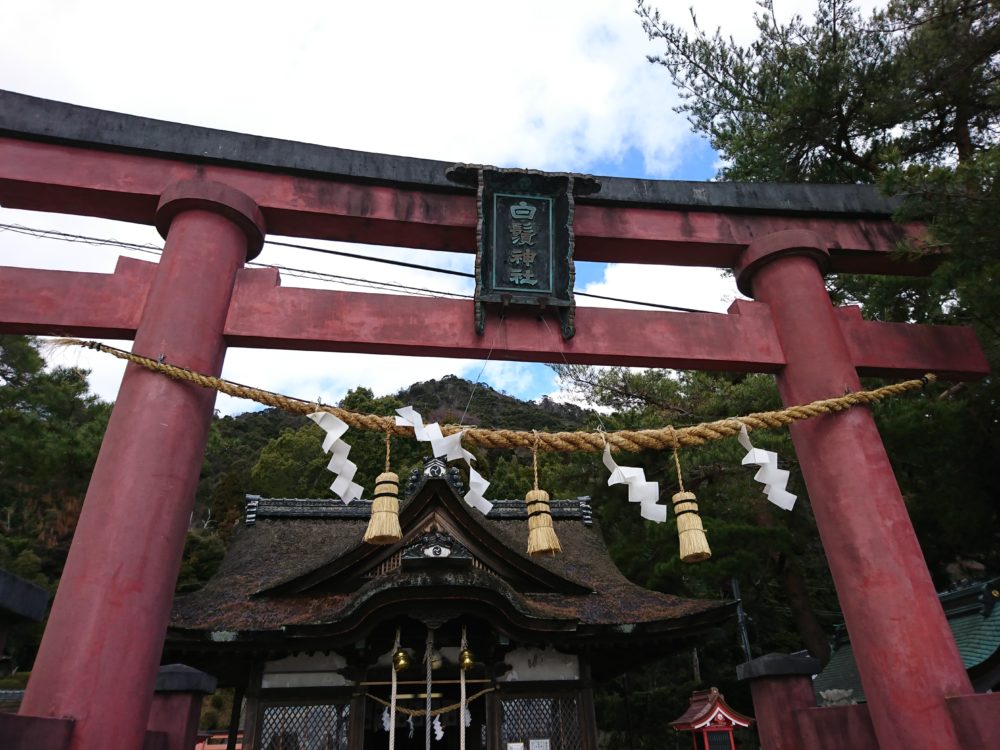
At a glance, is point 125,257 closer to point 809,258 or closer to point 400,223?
point 400,223

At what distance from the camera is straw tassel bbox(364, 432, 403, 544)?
4086 mm

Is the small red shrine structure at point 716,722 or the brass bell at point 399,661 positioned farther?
the small red shrine structure at point 716,722

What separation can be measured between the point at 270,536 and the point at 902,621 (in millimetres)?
9645

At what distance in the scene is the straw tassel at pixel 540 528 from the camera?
417 centimetres

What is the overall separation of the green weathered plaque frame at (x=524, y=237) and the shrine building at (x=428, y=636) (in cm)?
358

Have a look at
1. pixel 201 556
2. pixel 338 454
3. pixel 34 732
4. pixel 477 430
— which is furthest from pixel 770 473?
pixel 201 556

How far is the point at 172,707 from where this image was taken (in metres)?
5.05

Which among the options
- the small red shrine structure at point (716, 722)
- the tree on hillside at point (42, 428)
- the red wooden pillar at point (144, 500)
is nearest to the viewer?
the red wooden pillar at point (144, 500)

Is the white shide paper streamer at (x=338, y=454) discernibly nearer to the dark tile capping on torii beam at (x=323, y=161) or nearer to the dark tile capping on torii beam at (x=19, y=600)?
the dark tile capping on torii beam at (x=19, y=600)

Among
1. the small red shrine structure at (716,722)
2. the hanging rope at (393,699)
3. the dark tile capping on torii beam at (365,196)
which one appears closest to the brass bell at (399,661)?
the hanging rope at (393,699)

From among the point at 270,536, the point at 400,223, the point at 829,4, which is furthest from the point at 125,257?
the point at 829,4

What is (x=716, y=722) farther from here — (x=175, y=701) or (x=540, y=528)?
(x=175, y=701)

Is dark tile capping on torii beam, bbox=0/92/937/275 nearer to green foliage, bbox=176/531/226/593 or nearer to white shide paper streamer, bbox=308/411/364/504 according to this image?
white shide paper streamer, bbox=308/411/364/504

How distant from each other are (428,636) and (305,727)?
175cm
